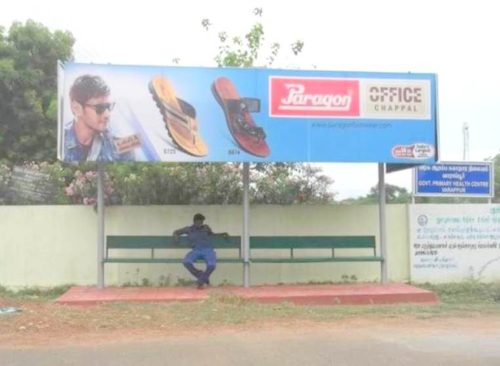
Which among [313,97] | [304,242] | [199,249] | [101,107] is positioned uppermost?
[313,97]

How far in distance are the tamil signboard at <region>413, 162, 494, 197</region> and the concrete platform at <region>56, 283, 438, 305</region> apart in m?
2.66

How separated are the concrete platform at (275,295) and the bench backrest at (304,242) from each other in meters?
0.96

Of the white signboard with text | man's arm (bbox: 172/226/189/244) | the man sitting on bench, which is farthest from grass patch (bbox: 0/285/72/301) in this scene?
the white signboard with text

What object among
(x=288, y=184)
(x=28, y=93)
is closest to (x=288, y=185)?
(x=288, y=184)

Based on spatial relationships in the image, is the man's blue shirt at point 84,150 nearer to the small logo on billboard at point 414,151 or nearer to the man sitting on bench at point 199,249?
the man sitting on bench at point 199,249

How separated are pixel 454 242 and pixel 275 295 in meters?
4.58

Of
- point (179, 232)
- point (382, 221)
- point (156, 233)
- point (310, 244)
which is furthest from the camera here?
point (156, 233)

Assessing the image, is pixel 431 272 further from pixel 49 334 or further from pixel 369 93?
pixel 49 334

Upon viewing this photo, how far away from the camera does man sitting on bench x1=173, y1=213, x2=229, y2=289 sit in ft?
41.3

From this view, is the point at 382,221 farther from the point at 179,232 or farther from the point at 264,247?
the point at 179,232

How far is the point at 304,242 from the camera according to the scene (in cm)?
1358

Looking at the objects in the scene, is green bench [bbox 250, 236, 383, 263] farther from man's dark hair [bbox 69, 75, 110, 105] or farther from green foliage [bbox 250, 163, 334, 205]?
man's dark hair [bbox 69, 75, 110, 105]

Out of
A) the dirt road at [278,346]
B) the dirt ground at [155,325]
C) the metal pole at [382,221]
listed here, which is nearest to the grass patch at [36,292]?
the dirt ground at [155,325]

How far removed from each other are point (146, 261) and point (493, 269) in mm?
7248
